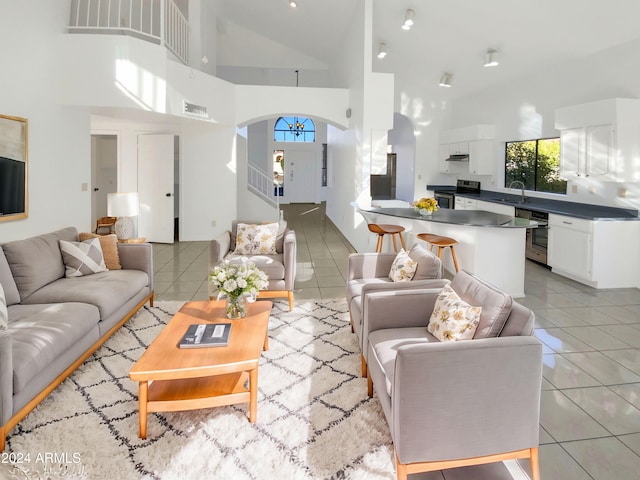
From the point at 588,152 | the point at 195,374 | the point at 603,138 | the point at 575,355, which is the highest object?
the point at 603,138

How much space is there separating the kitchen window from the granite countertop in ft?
0.78

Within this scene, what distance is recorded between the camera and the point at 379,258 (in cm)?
404

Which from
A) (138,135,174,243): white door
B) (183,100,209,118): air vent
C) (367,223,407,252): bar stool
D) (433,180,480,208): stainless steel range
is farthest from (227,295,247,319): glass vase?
(433,180,480,208): stainless steel range

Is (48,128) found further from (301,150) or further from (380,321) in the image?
(301,150)

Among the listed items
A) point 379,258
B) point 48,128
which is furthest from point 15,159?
point 379,258

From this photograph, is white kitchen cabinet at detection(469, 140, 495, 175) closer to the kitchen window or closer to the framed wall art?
the kitchen window

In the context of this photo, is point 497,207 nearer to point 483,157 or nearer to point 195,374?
point 483,157

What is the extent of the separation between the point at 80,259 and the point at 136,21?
216 inches

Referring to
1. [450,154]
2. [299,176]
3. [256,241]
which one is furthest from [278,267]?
[299,176]

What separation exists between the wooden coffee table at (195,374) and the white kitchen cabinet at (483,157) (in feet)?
23.0

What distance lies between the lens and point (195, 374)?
241 centimetres

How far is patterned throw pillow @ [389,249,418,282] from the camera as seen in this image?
11.7 feet

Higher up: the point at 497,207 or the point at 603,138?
the point at 603,138

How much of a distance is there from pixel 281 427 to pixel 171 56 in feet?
19.1
